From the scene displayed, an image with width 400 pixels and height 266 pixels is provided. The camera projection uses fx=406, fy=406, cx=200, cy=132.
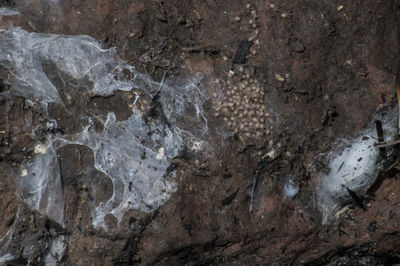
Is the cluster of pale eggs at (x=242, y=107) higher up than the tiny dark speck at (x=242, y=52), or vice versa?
the tiny dark speck at (x=242, y=52)

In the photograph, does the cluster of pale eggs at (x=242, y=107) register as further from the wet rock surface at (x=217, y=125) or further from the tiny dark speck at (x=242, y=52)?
the tiny dark speck at (x=242, y=52)

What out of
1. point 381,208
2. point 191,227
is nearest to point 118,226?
point 191,227

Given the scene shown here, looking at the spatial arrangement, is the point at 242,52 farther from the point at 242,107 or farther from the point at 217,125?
the point at 217,125

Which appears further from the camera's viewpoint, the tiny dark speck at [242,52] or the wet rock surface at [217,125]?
the tiny dark speck at [242,52]

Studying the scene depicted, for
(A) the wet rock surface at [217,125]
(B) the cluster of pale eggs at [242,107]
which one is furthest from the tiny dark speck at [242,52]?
(B) the cluster of pale eggs at [242,107]

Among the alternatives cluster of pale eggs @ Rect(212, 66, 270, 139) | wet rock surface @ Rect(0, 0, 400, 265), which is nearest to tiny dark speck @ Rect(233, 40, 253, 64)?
wet rock surface @ Rect(0, 0, 400, 265)

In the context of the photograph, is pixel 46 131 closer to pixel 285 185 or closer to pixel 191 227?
pixel 191 227
